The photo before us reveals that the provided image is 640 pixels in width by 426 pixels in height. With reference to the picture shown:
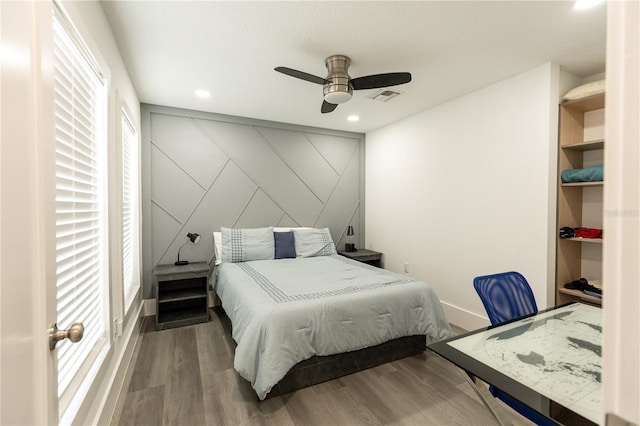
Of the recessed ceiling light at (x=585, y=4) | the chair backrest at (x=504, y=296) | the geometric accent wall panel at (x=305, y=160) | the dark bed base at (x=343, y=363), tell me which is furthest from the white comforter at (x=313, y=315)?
the recessed ceiling light at (x=585, y=4)

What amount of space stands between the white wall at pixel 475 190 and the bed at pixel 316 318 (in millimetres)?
874

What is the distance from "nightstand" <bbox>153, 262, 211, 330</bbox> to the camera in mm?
3193

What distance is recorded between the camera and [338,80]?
92.4 inches

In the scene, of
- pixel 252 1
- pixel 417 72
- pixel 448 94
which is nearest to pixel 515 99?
pixel 448 94

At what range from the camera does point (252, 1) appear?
176cm

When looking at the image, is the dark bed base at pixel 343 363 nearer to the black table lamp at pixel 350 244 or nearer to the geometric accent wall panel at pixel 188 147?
the black table lamp at pixel 350 244

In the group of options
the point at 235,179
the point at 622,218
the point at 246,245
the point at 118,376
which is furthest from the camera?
the point at 235,179

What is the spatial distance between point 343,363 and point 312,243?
1910mm

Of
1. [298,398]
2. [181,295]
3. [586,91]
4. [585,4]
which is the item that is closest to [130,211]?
[181,295]

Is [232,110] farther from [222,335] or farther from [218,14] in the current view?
[222,335]

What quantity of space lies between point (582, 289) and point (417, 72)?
7.55 feet

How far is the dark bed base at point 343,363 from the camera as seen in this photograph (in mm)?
2113

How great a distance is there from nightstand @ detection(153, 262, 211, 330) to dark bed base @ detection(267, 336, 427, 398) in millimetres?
1640

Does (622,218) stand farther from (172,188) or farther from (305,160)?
(305,160)
